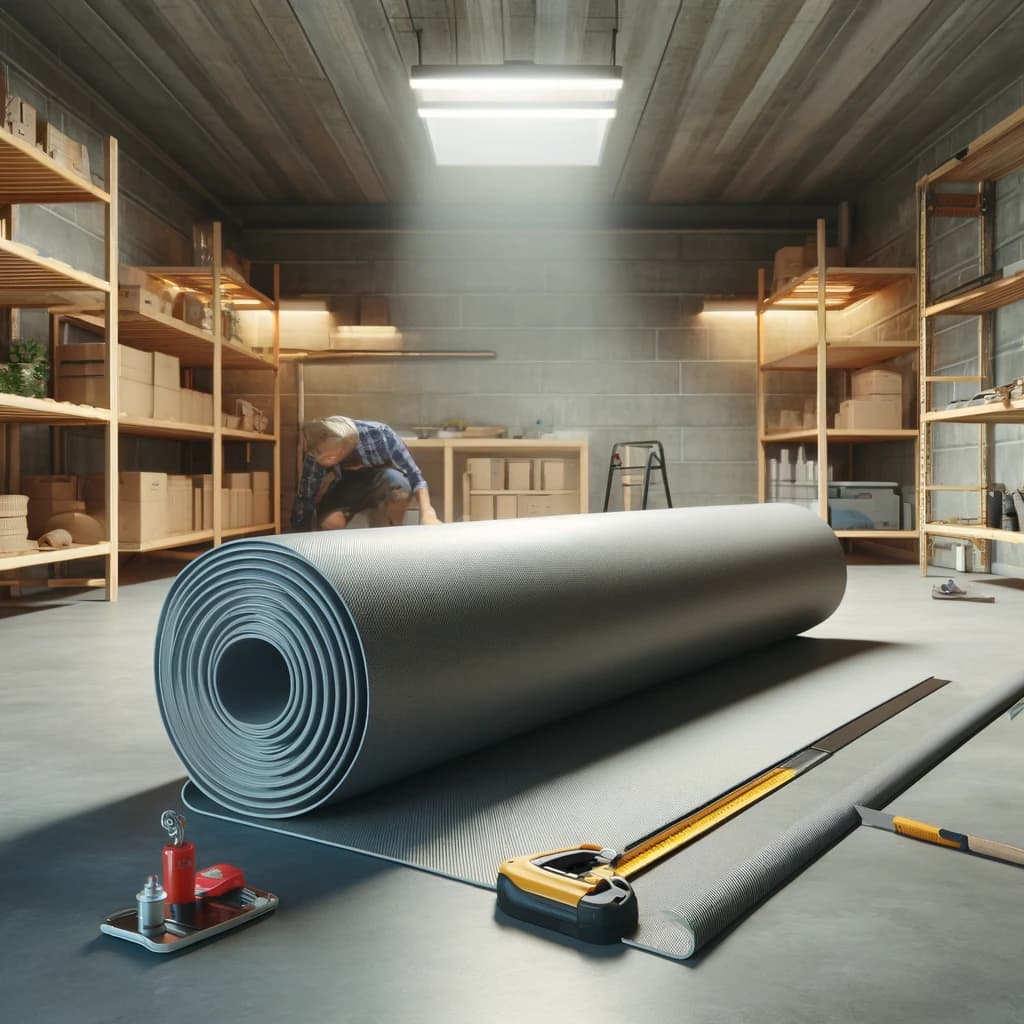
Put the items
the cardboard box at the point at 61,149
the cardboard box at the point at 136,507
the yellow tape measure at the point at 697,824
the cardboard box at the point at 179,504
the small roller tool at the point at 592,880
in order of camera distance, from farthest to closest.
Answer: the cardboard box at the point at 179,504 → the cardboard box at the point at 136,507 → the cardboard box at the point at 61,149 → the yellow tape measure at the point at 697,824 → the small roller tool at the point at 592,880

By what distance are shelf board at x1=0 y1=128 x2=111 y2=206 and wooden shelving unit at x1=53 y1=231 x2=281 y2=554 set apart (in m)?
0.53

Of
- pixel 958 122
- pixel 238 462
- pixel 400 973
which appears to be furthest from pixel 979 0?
pixel 238 462

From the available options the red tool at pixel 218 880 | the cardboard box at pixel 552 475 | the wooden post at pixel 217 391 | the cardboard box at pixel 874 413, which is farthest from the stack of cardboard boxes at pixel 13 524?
the cardboard box at pixel 874 413

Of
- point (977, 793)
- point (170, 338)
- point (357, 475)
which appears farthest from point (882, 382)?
point (977, 793)

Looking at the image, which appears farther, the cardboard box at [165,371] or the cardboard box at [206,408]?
the cardboard box at [206,408]

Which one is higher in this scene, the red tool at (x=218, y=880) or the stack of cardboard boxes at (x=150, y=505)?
the stack of cardboard boxes at (x=150, y=505)

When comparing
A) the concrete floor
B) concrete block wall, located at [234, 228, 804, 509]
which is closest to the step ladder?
concrete block wall, located at [234, 228, 804, 509]

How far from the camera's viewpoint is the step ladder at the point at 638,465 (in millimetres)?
6605

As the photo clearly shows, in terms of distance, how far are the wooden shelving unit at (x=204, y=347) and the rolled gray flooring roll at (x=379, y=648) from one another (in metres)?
3.04

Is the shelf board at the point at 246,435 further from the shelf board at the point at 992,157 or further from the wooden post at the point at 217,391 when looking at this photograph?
the shelf board at the point at 992,157

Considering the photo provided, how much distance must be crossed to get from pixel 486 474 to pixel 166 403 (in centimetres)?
227

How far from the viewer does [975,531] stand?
410cm

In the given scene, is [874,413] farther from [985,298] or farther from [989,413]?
[989,413]

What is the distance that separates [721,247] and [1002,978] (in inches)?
258
